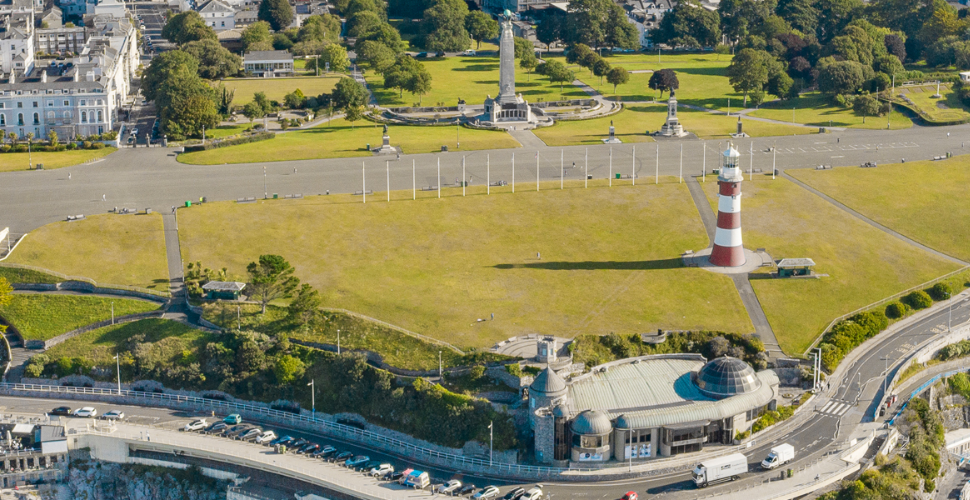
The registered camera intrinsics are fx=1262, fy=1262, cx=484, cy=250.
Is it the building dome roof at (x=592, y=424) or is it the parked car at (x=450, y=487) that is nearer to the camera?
the parked car at (x=450, y=487)

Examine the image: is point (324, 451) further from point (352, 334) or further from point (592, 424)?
point (592, 424)

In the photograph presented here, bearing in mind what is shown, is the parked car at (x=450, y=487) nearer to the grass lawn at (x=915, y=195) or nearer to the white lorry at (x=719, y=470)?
the white lorry at (x=719, y=470)

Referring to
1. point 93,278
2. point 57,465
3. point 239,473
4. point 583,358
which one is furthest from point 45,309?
point 583,358

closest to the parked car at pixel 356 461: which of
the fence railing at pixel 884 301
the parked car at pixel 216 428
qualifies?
the parked car at pixel 216 428

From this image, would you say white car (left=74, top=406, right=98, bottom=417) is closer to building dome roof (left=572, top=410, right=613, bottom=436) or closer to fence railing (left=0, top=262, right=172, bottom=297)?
fence railing (left=0, top=262, right=172, bottom=297)

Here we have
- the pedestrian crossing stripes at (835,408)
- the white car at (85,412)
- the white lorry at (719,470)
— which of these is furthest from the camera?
the white car at (85,412)

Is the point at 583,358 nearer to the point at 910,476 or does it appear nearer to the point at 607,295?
the point at 607,295

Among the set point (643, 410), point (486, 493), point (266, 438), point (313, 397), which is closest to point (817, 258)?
point (643, 410)
